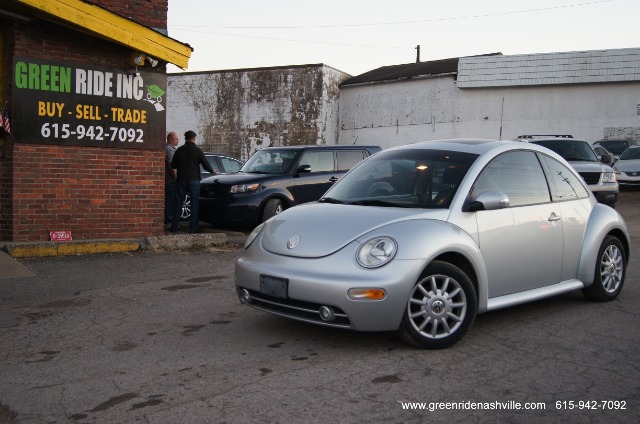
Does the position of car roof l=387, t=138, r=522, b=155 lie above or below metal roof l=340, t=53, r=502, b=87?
below

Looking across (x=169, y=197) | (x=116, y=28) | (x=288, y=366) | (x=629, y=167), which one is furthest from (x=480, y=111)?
(x=288, y=366)

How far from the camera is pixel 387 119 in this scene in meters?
33.1

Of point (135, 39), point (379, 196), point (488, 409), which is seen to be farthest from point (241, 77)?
point (488, 409)

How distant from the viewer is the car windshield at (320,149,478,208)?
5.86 meters

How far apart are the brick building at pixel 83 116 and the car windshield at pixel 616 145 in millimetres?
19212

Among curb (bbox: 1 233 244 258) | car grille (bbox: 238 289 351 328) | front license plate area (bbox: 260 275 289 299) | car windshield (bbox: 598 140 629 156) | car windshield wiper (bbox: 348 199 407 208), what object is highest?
car windshield (bbox: 598 140 629 156)

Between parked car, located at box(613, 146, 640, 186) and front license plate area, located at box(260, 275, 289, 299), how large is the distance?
19.1 meters

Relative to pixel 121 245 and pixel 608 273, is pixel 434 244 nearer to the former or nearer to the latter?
pixel 608 273

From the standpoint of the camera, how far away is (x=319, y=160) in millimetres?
13906

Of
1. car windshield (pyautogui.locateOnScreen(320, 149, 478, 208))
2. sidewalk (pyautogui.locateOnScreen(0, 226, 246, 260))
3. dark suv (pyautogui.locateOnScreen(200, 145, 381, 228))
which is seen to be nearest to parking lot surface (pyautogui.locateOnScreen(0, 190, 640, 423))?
car windshield (pyautogui.locateOnScreen(320, 149, 478, 208))

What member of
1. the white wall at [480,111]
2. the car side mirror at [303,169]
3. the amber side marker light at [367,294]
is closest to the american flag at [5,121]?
the car side mirror at [303,169]

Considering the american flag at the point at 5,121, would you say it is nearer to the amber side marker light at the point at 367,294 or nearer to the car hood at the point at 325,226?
the car hood at the point at 325,226

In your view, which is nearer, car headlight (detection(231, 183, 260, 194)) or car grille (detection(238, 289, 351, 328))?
car grille (detection(238, 289, 351, 328))

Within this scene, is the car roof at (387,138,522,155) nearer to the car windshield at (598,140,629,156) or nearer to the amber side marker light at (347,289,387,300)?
the amber side marker light at (347,289,387,300)
